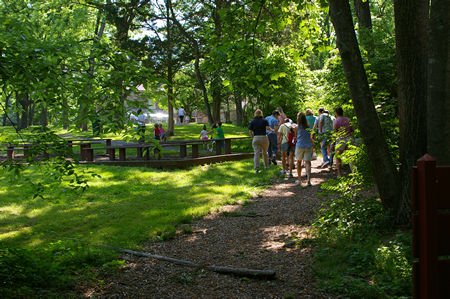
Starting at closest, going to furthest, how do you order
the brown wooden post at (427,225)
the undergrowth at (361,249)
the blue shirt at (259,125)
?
the brown wooden post at (427,225) → the undergrowth at (361,249) → the blue shirt at (259,125)

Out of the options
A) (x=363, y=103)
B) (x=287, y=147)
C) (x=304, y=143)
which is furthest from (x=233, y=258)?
(x=287, y=147)

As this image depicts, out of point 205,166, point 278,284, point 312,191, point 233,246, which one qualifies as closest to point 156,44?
point 205,166

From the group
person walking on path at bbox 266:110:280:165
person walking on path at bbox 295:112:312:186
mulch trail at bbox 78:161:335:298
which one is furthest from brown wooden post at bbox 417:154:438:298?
person walking on path at bbox 266:110:280:165

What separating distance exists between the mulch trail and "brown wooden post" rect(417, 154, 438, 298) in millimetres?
1673

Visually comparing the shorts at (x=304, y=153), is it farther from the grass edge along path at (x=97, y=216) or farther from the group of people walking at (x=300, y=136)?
the grass edge along path at (x=97, y=216)

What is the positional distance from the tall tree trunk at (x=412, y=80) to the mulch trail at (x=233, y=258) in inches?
71.3

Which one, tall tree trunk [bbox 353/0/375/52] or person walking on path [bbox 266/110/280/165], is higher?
tall tree trunk [bbox 353/0/375/52]

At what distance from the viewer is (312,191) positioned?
9.98 m

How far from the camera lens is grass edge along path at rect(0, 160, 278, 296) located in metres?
4.73

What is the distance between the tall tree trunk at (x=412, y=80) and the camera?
18.6 ft

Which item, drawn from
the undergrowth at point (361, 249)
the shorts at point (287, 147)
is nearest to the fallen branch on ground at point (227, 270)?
the undergrowth at point (361, 249)

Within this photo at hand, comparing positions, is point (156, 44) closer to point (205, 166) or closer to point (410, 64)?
point (205, 166)

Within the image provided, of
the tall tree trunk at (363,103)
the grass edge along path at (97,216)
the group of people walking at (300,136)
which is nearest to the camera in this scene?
the grass edge along path at (97,216)

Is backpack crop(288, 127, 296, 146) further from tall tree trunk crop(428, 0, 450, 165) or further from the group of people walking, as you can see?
tall tree trunk crop(428, 0, 450, 165)
